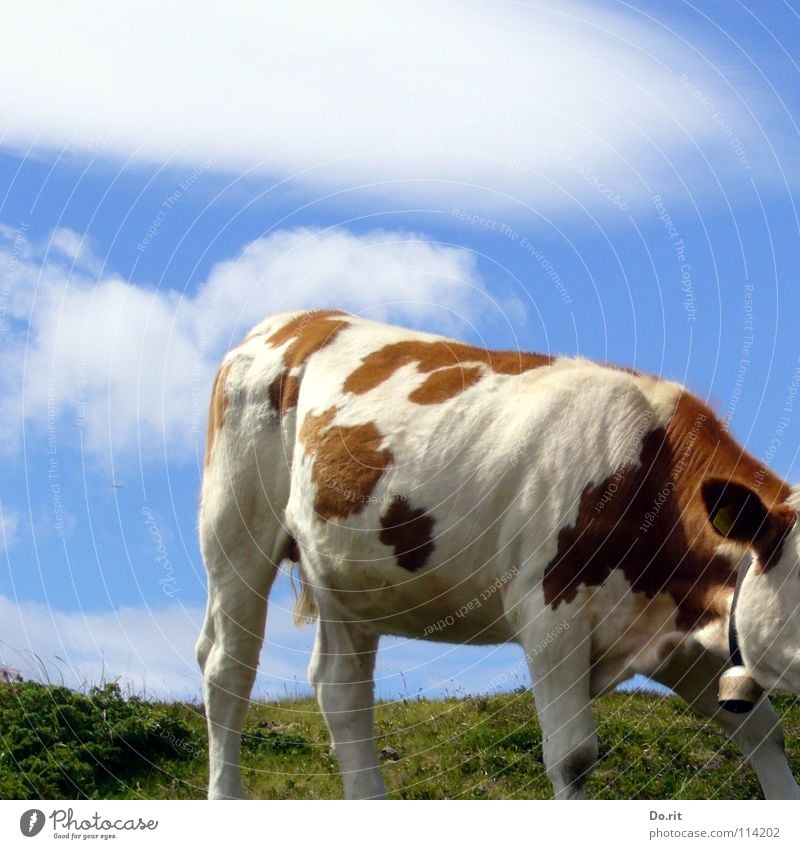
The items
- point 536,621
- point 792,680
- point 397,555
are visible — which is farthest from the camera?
point 397,555

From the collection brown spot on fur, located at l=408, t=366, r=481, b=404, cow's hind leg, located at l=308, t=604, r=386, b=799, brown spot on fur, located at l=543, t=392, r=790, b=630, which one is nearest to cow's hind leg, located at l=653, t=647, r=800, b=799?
brown spot on fur, located at l=543, t=392, r=790, b=630

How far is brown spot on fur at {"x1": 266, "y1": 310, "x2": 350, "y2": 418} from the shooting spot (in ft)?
35.2

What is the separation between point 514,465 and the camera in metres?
9.22

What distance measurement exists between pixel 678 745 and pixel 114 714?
15.6ft

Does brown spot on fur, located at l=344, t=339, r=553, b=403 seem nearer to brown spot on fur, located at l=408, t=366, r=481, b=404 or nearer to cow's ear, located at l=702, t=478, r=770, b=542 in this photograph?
brown spot on fur, located at l=408, t=366, r=481, b=404

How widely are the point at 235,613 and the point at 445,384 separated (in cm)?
268

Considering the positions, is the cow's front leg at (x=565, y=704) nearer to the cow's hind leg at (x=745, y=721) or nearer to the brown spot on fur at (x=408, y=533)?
the cow's hind leg at (x=745, y=721)

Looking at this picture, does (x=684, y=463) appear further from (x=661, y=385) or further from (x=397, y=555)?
(x=397, y=555)

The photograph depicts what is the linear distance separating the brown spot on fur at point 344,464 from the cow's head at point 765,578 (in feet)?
8.37

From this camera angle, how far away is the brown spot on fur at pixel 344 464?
974cm

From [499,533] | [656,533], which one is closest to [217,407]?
[499,533]

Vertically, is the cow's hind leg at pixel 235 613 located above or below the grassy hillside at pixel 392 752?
above

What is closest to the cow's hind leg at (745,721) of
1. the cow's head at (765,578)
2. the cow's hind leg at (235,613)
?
the cow's head at (765,578)
